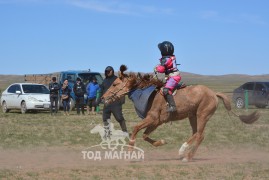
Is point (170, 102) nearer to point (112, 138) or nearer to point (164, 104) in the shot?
point (164, 104)

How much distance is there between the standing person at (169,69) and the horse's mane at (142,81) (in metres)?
0.27

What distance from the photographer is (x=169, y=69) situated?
37.0 ft

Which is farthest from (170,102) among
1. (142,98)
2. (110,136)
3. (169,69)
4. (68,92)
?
(68,92)

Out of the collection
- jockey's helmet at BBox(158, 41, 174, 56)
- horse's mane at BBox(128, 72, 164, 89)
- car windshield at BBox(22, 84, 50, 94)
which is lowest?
car windshield at BBox(22, 84, 50, 94)

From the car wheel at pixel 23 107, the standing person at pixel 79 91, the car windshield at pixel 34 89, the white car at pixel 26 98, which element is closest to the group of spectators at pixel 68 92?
the standing person at pixel 79 91

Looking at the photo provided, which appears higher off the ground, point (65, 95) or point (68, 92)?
point (68, 92)

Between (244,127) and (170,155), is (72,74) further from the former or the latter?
(170,155)

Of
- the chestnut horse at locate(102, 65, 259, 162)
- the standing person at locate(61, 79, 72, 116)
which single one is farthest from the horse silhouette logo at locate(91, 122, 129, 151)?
the standing person at locate(61, 79, 72, 116)

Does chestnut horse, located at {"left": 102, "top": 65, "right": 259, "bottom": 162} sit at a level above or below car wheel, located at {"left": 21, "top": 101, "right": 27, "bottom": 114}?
above

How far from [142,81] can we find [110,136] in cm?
281

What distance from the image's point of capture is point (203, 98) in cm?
1178

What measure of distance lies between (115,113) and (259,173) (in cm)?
575

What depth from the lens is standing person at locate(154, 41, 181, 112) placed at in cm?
1116

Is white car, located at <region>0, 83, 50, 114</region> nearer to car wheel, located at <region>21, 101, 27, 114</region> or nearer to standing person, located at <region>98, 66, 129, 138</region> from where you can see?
car wheel, located at <region>21, 101, 27, 114</region>
